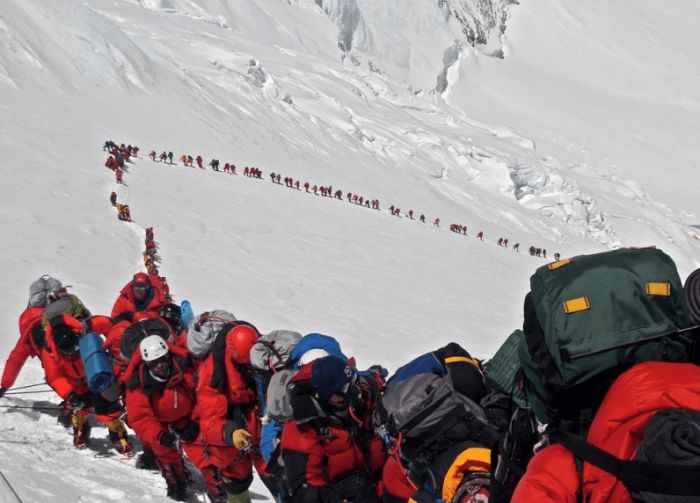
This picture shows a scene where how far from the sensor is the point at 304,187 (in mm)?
27234

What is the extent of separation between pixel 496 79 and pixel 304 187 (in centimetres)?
5977

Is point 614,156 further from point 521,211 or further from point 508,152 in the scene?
point 521,211

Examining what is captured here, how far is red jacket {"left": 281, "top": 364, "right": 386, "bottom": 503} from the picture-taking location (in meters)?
3.04

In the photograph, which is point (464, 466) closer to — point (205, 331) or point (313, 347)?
point (313, 347)

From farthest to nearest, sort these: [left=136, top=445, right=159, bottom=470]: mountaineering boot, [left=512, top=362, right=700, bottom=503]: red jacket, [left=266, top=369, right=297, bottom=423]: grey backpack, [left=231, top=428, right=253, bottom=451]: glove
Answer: [left=136, top=445, right=159, bottom=470]: mountaineering boot, [left=231, top=428, right=253, bottom=451]: glove, [left=266, top=369, right=297, bottom=423]: grey backpack, [left=512, top=362, right=700, bottom=503]: red jacket

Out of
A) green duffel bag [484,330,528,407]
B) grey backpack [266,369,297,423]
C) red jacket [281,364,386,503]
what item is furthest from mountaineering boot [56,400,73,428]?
green duffel bag [484,330,528,407]

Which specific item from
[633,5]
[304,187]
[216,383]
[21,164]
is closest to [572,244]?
[304,187]

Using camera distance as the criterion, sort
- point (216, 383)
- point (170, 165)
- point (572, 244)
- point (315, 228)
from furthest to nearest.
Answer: point (572, 244) → point (170, 165) → point (315, 228) → point (216, 383)

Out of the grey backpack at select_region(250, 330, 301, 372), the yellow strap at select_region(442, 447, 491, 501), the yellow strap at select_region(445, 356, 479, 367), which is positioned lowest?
the grey backpack at select_region(250, 330, 301, 372)

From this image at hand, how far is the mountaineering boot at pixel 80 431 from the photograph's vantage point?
5098 millimetres

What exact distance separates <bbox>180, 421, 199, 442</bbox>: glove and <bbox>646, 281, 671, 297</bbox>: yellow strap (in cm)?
359

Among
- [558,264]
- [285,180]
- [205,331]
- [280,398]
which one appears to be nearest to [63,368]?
[205,331]

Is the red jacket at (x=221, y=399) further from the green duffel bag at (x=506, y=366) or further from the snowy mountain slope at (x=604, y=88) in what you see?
the snowy mountain slope at (x=604, y=88)

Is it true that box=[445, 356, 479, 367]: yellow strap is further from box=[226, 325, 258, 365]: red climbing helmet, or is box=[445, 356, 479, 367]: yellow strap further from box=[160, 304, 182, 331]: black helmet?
box=[160, 304, 182, 331]: black helmet
